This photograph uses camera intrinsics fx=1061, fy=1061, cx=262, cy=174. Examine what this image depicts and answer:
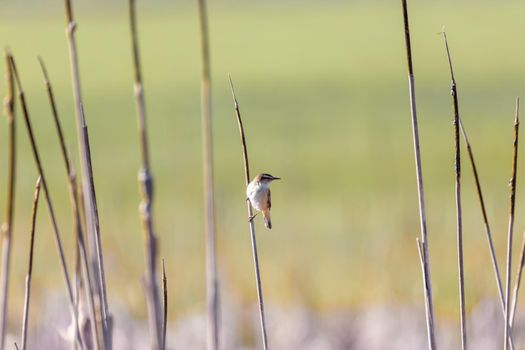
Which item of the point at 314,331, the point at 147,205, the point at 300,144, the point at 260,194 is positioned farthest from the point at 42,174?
the point at 300,144

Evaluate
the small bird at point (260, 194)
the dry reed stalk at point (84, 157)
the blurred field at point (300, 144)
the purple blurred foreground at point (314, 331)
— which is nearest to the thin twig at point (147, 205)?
the dry reed stalk at point (84, 157)

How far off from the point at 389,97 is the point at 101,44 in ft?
30.8

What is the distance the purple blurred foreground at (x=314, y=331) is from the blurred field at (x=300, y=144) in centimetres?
13

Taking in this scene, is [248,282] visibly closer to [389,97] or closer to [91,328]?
[91,328]

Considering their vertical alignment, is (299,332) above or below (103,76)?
below

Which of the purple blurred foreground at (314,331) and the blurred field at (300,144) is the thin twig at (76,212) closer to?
the purple blurred foreground at (314,331)

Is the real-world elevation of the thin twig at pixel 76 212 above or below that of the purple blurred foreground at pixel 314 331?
above

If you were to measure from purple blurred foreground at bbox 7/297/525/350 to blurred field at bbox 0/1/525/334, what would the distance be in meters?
0.13

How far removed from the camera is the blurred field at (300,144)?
656 centimetres

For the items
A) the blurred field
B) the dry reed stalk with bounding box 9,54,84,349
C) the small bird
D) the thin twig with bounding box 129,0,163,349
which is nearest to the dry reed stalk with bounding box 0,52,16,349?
the dry reed stalk with bounding box 9,54,84,349

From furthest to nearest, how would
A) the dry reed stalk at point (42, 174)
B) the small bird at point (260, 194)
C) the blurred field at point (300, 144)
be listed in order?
the blurred field at point (300, 144), the small bird at point (260, 194), the dry reed stalk at point (42, 174)

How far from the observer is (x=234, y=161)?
12188 mm

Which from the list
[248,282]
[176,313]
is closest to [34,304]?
[176,313]

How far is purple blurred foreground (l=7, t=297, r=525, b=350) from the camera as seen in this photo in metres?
3.67
